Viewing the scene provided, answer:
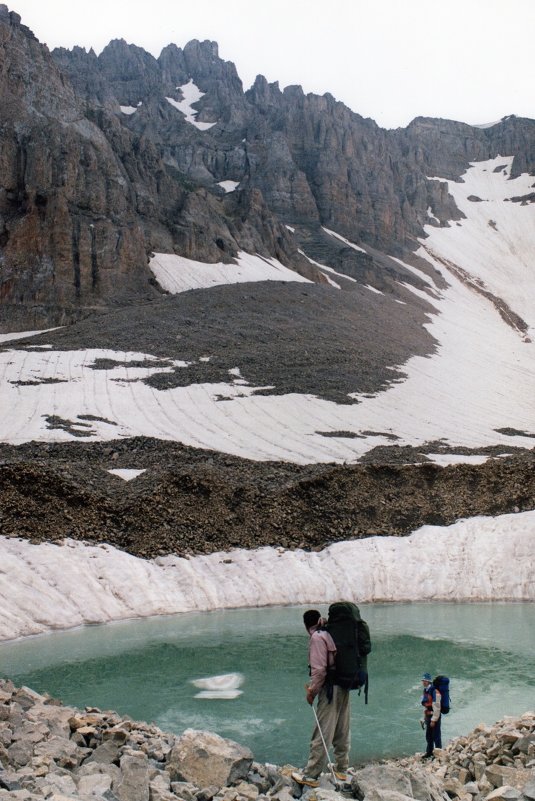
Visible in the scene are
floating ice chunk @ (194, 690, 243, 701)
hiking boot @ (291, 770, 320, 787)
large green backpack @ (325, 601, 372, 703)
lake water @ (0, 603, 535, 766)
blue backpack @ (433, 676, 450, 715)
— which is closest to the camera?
hiking boot @ (291, 770, 320, 787)

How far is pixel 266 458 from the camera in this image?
140 feet

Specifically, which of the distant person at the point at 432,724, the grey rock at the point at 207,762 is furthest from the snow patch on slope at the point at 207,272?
the grey rock at the point at 207,762

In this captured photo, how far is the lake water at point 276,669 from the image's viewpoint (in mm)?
13180

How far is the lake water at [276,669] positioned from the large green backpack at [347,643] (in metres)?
2.89

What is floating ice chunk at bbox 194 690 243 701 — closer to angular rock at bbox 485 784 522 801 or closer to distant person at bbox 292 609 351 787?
distant person at bbox 292 609 351 787

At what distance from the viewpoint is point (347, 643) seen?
368 inches

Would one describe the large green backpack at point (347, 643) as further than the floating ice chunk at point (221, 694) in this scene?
No

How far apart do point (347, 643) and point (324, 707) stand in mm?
962

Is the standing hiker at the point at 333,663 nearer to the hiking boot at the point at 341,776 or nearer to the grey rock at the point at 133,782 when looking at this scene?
the hiking boot at the point at 341,776

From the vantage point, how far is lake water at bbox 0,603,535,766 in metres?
13.2

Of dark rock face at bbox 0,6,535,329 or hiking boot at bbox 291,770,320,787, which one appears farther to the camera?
dark rock face at bbox 0,6,535,329

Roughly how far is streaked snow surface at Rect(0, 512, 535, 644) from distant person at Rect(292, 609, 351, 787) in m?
12.6

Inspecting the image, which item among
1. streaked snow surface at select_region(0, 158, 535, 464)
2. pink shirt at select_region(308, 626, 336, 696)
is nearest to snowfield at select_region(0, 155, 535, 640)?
streaked snow surface at select_region(0, 158, 535, 464)

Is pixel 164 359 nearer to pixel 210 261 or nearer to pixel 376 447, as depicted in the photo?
pixel 376 447
